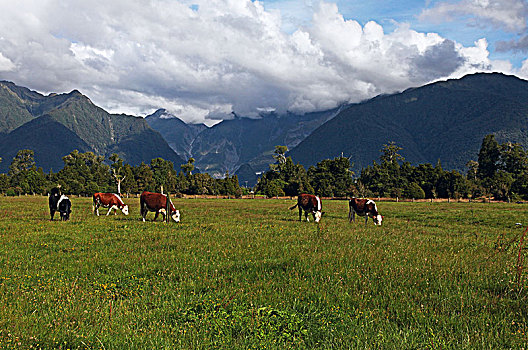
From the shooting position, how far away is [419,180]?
284 ft

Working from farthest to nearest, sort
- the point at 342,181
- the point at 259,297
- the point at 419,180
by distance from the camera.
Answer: the point at 342,181
the point at 419,180
the point at 259,297

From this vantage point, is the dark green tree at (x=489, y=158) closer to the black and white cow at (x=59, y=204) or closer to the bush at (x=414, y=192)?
the bush at (x=414, y=192)

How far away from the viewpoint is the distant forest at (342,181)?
81000 millimetres

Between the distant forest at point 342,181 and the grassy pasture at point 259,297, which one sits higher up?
the distant forest at point 342,181

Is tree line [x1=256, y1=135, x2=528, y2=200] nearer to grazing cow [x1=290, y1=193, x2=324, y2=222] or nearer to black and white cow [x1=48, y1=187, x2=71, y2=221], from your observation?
grazing cow [x1=290, y1=193, x2=324, y2=222]

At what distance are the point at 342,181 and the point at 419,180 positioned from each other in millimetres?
18938

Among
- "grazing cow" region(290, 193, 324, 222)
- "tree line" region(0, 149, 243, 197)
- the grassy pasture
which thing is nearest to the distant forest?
"tree line" region(0, 149, 243, 197)

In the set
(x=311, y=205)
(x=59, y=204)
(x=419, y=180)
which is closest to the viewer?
(x=59, y=204)

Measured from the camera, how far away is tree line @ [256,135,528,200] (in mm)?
79688

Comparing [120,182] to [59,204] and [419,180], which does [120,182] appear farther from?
[59,204]

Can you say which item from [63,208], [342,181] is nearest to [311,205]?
[63,208]

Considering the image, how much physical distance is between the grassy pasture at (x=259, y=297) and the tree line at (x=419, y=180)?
7319 cm

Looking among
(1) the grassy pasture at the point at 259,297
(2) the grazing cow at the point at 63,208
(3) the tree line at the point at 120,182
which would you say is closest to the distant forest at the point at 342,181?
(3) the tree line at the point at 120,182

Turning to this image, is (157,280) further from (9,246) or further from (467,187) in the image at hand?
(467,187)
